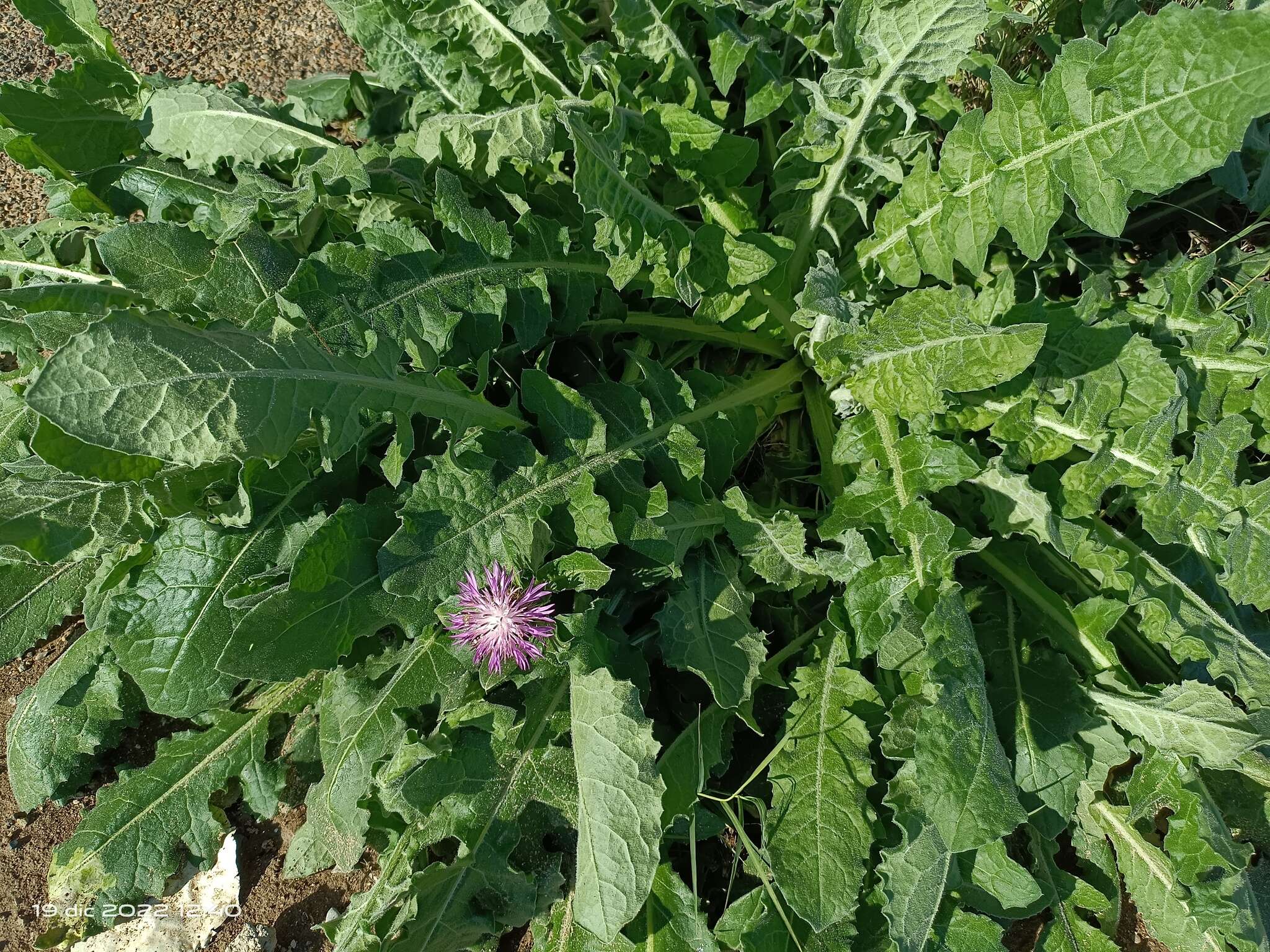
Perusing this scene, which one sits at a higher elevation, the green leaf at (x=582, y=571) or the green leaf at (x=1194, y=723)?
the green leaf at (x=582, y=571)

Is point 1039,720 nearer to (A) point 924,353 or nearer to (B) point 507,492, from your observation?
(A) point 924,353

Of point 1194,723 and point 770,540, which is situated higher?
point 770,540

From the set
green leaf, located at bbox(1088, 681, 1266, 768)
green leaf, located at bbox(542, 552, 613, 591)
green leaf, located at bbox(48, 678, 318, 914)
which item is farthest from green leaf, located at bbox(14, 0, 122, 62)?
green leaf, located at bbox(1088, 681, 1266, 768)

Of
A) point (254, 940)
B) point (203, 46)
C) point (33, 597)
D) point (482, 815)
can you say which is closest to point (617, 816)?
point (482, 815)

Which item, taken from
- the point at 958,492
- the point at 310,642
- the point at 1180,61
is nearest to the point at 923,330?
the point at 958,492

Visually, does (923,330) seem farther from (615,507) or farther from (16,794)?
(16,794)

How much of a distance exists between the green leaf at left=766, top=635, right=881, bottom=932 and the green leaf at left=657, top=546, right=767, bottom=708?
0.66ft

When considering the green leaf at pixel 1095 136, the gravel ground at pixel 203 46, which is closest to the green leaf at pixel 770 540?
the green leaf at pixel 1095 136

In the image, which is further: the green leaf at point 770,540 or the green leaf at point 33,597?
the green leaf at point 33,597

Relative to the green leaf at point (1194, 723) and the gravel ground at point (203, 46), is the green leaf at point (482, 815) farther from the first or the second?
the gravel ground at point (203, 46)

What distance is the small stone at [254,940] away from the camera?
2.86 meters

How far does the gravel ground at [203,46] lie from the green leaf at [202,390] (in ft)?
7.70

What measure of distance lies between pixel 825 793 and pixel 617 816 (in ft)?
1.99

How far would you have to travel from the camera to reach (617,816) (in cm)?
190
